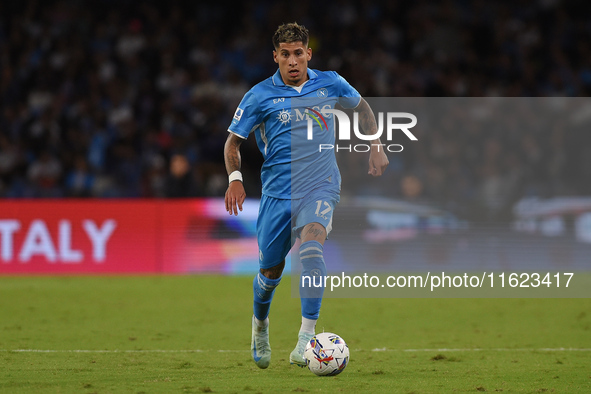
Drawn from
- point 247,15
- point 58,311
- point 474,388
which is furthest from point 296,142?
point 247,15

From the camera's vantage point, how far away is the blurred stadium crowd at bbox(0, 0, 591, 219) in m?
15.5

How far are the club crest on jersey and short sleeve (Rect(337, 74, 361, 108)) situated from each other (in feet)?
1.70

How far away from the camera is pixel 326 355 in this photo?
5.69 m

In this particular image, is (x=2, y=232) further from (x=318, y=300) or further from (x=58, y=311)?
(x=318, y=300)

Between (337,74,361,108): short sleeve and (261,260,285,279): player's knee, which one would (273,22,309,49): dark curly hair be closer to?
(337,74,361,108): short sleeve

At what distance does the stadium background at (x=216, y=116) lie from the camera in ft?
41.8

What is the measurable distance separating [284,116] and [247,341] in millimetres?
2554

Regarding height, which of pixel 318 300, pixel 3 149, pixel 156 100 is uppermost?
pixel 156 100

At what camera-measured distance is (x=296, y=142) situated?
618 cm

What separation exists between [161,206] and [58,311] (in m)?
4.04

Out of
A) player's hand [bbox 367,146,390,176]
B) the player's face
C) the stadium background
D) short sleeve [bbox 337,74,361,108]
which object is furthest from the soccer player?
the stadium background

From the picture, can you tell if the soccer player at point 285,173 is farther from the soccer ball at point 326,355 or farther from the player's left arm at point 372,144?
the player's left arm at point 372,144

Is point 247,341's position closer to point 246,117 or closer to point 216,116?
point 246,117

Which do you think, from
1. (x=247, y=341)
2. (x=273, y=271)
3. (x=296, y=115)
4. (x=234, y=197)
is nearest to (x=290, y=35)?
(x=296, y=115)
